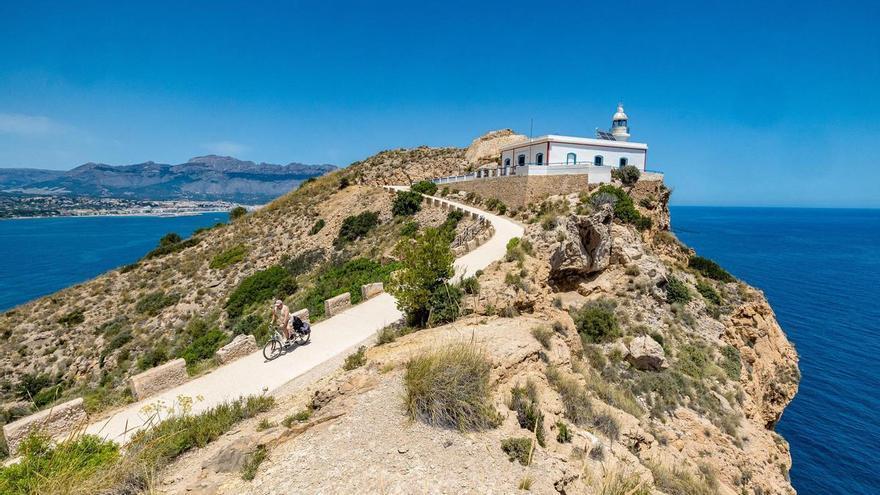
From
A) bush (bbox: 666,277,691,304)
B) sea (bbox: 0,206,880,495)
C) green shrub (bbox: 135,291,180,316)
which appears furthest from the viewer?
green shrub (bbox: 135,291,180,316)

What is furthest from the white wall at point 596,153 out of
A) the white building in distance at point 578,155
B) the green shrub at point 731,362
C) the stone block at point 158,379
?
the stone block at point 158,379

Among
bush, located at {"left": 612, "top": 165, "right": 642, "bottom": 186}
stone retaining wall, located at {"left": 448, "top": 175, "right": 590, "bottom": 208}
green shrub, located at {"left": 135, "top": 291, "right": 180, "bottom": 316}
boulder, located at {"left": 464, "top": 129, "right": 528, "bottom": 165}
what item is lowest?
green shrub, located at {"left": 135, "top": 291, "right": 180, "bottom": 316}

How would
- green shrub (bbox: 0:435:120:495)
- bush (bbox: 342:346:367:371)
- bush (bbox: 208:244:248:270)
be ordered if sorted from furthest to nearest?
bush (bbox: 208:244:248:270) → bush (bbox: 342:346:367:371) → green shrub (bbox: 0:435:120:495)

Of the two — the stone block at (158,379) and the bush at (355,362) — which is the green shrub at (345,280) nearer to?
the stone block at (158,379)

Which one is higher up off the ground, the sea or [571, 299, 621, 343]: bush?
[571, 299, 621, 343]: bush

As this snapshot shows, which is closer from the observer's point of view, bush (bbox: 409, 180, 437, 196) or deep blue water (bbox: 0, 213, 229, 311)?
bush (bbox: 409, 180, 437, 196)

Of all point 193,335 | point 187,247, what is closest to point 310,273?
point 193,335

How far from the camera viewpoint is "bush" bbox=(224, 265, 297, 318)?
2538 cm

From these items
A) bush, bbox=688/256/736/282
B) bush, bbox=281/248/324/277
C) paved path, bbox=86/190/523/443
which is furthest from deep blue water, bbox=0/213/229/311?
bush, bbox=688/256/736/282

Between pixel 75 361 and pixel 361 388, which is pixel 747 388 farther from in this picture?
pixel 75 361

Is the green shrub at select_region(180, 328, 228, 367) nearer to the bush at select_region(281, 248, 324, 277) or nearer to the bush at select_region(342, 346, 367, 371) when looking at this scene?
the bush at select_region(281, 248, 324, 277)

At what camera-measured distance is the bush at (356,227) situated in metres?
32.3

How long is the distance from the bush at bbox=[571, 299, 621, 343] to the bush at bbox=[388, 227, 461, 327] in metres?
6.58

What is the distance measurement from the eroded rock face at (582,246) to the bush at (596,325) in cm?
199
